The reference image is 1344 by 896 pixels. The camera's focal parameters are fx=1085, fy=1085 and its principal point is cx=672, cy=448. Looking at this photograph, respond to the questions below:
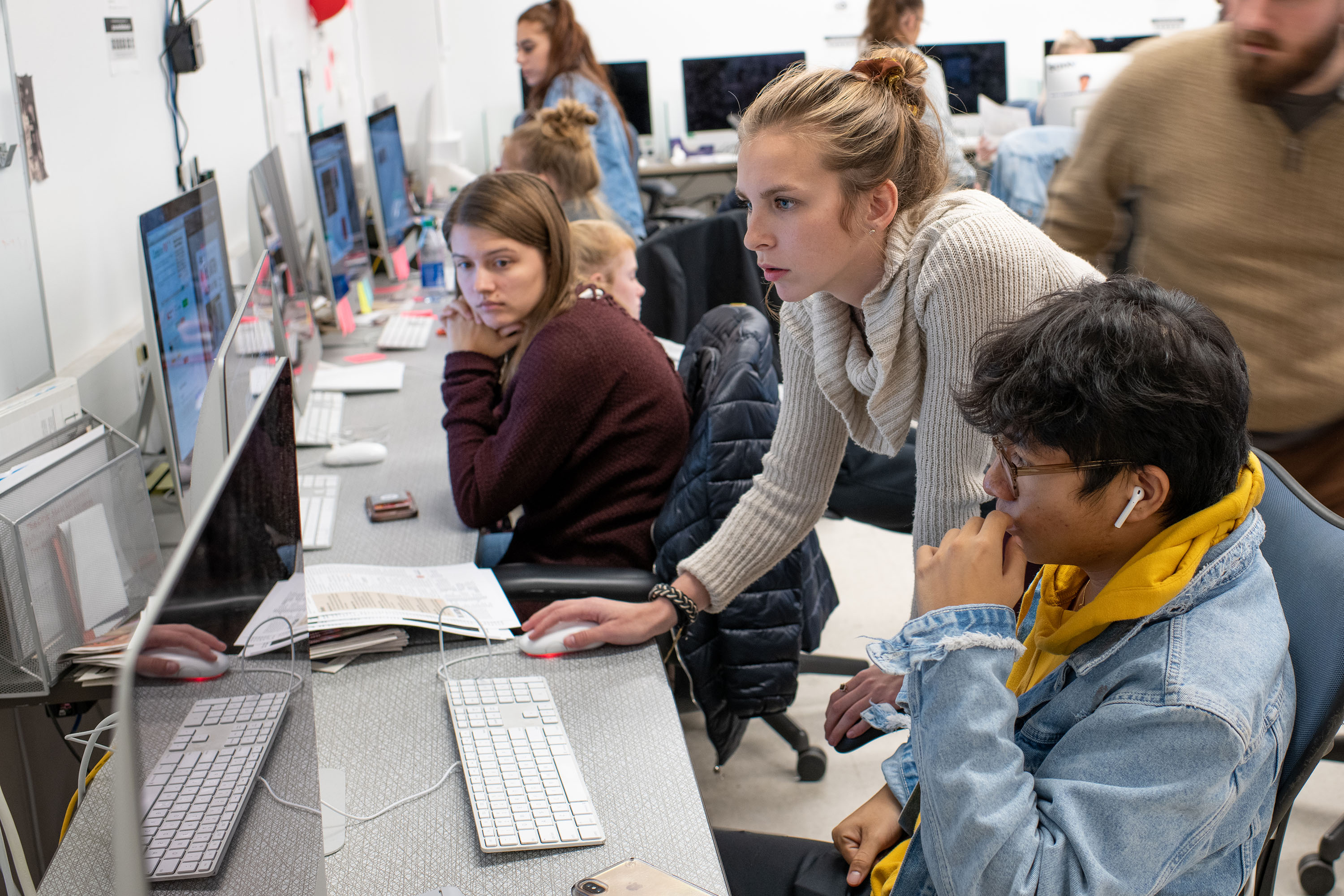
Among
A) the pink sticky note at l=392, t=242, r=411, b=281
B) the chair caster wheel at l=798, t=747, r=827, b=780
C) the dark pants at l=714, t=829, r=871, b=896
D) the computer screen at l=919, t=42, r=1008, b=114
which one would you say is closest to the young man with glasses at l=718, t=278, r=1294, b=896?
the dark pants at l=714, t=829, r=871, b=896

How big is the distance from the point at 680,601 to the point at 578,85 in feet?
9.31

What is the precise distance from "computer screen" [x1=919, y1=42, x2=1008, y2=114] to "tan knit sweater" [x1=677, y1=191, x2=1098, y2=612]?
18.3 feet

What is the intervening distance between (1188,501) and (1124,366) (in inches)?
5.0

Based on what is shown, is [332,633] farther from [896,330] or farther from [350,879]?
[896,330]

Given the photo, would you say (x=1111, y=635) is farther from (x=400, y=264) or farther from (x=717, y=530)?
(x=400, y=264)

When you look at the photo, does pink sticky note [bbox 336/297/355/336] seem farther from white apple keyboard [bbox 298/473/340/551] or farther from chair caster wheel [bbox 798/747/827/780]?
chair caster wheel [bbox 798/747/827/780]

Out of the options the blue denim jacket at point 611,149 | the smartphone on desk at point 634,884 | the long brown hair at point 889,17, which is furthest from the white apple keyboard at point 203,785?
the long brown hair at point 889,17

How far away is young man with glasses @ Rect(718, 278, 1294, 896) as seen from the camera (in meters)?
0.79

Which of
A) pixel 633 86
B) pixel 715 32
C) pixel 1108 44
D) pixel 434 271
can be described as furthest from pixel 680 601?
pixel 1108 44

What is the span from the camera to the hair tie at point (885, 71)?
1152 mm

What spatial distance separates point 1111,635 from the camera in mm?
884

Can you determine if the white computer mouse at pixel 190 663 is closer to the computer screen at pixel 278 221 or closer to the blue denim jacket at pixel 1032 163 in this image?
the computer screen at pixel 278 221

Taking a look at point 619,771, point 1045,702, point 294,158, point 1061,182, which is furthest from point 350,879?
point 294,158

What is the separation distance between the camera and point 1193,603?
2.77 feet
